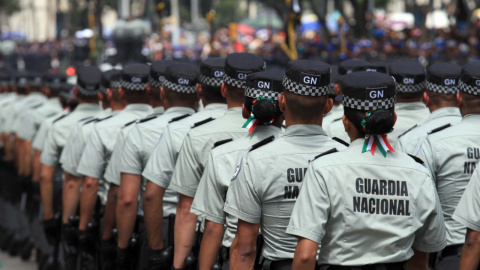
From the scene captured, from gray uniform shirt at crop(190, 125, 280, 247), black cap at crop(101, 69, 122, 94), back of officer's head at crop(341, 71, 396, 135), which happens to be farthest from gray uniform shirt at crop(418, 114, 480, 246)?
black cap at crop(101, 69, 122, 94)

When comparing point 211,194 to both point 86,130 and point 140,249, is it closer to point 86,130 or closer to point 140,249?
point 140,249

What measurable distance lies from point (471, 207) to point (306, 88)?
102cm

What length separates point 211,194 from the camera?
16.1ft

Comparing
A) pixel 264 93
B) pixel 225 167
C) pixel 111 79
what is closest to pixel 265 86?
pixel 264 93

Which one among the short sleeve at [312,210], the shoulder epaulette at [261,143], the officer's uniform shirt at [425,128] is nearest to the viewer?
the short sleeve at [312,210]

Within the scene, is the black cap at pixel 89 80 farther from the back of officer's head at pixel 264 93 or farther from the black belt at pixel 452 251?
the black belt at pixel 452 251

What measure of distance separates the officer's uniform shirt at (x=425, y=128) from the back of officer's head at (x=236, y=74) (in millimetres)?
1148

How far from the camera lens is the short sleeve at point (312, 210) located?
3.95 m

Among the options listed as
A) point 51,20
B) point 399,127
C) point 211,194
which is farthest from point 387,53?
point 51,20

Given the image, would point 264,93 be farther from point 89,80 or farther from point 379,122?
point 89,80

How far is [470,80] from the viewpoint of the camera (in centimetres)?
528

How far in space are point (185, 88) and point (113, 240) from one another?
1410mm

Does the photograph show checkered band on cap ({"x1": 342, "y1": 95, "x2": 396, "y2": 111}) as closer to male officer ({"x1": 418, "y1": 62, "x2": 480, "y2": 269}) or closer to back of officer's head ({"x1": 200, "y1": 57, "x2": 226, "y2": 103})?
male officer ({"x1": 418, "y1": 62, "x2": 480, "y2": 269})

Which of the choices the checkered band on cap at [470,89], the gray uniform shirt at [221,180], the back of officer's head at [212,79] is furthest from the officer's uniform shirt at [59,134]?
the checkered band on cap at [470,89]
